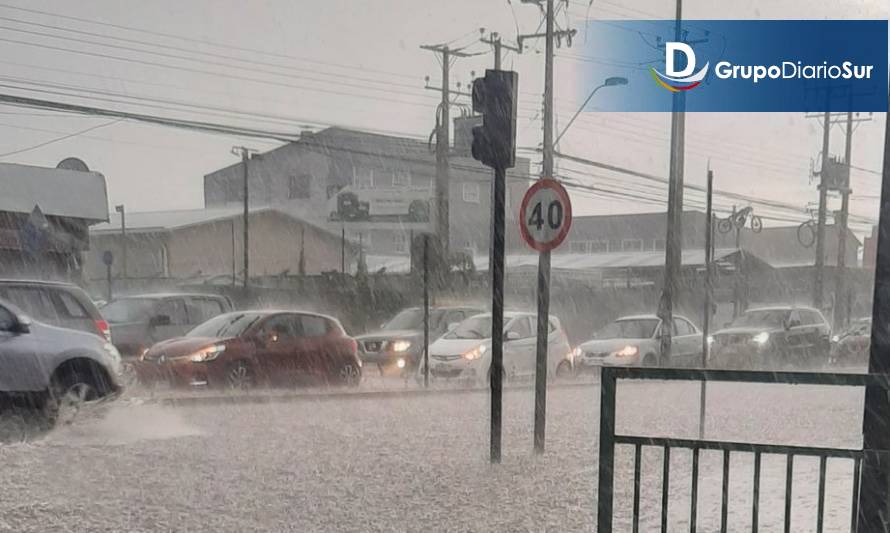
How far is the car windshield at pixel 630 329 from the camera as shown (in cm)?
748

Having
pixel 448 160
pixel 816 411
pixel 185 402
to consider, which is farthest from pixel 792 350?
pixel 185 402

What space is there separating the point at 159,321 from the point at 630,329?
5091 mm

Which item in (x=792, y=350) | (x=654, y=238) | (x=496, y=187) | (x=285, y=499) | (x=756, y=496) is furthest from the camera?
(x=792, y=350)

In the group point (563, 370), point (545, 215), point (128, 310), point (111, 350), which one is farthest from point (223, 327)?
point (563, 370)

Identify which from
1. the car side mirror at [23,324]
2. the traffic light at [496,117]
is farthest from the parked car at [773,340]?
the car side mirror at [23,324]

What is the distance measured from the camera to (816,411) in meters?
6.79

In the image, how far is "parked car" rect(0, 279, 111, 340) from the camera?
4527mm

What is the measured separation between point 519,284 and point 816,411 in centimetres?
333

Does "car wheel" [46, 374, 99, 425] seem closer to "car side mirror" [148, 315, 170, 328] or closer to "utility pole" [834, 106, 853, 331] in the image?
"car side mirror" [148, 315, 170, 328]

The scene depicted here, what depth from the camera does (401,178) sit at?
7969 millimetres

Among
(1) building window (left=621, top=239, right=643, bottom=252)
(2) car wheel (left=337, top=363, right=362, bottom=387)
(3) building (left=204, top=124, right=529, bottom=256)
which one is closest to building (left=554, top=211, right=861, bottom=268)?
(1) building window (left=621, top=239, right=643, bottom=252)

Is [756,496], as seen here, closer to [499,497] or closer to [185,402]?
[499,497]

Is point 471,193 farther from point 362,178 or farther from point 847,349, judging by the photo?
point 847,349

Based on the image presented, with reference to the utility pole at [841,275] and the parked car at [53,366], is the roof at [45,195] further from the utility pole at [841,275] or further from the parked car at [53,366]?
the utility pole at [841,275]
